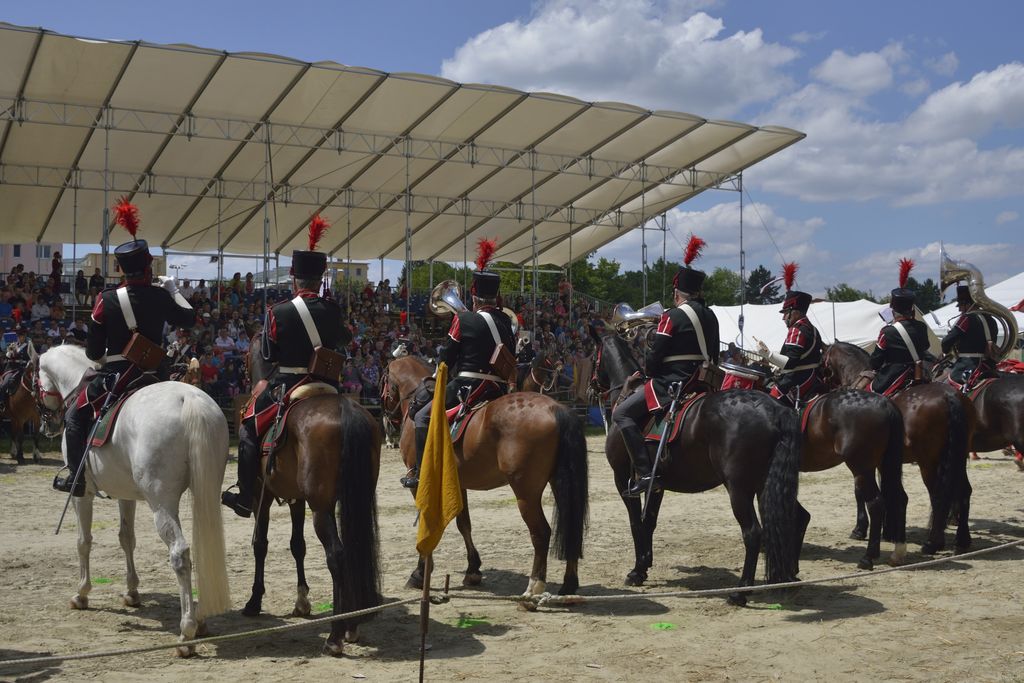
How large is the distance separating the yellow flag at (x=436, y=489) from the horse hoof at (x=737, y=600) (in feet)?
9.68

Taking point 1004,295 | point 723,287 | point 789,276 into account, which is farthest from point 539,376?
point 723,287

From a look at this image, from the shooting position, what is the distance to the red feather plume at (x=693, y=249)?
9.20 metres

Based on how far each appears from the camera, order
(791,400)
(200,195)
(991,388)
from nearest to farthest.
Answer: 1. (791,400)
2. (991,388)
3. (200,195)

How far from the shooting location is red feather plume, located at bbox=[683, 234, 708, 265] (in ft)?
30.2

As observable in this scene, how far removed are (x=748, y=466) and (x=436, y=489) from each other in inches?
118

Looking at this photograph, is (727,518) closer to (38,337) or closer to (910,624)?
(910,624)

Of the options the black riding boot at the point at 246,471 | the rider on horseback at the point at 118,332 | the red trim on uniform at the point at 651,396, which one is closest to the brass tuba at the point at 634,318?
the red trim on uniform at the point at 651,396

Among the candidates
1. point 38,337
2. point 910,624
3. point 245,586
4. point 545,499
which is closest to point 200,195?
point 38,337

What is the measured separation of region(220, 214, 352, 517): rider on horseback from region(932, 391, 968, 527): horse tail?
6081mm

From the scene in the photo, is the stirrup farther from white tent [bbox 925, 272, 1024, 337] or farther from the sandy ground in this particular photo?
white tent [bbox 925, 272, 1024, 337]

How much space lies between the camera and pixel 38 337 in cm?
2191

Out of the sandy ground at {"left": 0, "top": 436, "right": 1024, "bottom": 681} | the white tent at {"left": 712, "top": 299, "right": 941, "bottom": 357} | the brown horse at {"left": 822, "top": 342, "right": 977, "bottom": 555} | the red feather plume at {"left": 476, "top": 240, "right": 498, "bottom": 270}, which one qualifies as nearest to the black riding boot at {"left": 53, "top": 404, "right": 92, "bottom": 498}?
the sandy ground at {"left": 0, "top": 436, "right": 1024, "bottom": 681}

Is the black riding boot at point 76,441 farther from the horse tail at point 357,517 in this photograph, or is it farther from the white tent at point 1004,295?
the white tent at point 1004,295

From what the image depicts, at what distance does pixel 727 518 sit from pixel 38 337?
1631cm
